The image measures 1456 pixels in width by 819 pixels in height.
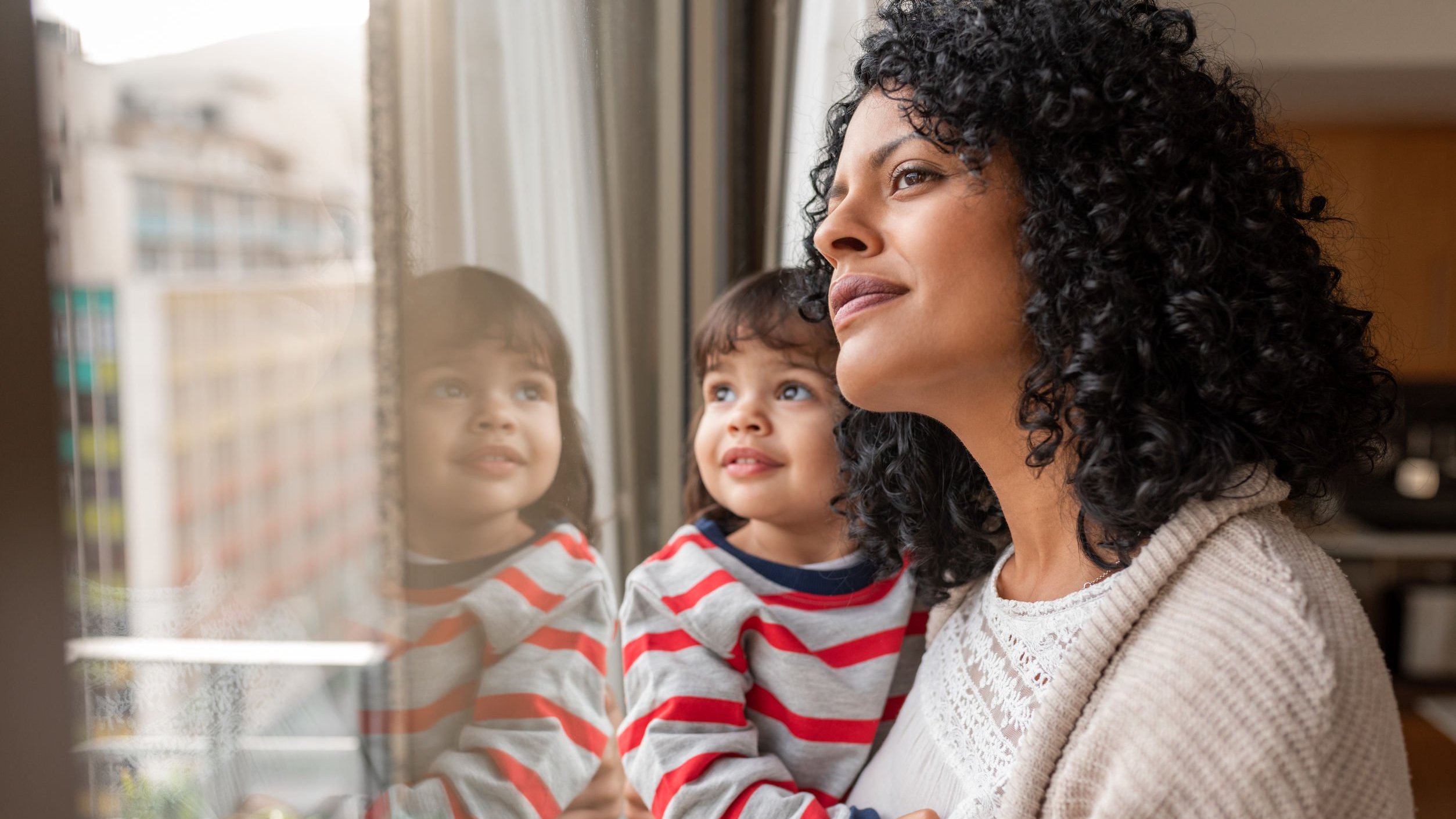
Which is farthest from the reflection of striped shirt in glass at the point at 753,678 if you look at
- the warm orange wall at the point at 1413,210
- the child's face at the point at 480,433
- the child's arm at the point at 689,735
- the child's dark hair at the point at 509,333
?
the warm orange wall at the point at 1413,210

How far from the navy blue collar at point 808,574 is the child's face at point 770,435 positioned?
0.04 m

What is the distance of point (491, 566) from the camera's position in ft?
2.31

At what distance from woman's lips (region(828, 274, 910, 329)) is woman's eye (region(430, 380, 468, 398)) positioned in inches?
13.1

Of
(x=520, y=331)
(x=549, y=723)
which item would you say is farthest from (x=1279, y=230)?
(x=549, y=723)

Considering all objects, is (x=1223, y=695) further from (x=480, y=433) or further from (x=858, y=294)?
(x=480, y=433)

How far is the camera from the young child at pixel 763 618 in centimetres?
90

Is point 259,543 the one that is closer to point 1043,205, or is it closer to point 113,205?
point 113,205

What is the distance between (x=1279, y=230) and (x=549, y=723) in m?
0.71

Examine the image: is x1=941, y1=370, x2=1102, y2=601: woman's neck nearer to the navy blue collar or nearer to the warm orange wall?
the navy blue collar

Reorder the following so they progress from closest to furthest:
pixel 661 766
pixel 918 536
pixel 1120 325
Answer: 1. pixel 1120 325
2. pixel 661 766
3. pixel 918 536

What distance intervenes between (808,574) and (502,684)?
40 cm

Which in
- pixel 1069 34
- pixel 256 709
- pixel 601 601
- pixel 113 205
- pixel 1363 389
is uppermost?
pixel 1069 34

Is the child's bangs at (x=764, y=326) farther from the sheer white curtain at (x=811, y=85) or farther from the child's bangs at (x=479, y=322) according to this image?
the child's bangs at (x=479, y=322)

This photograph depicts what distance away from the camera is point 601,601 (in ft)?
3.13
